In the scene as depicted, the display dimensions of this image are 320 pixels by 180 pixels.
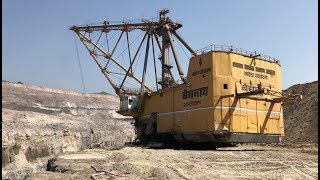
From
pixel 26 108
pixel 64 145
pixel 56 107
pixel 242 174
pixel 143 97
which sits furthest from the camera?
pixel 56 107

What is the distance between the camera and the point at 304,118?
38.5 meters

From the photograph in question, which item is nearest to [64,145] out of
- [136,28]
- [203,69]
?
[136,28]

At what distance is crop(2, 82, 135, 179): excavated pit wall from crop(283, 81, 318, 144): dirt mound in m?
16.5

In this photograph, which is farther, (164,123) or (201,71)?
(164,123)

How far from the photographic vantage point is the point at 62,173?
1209 cm

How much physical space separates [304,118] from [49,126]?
33.7m

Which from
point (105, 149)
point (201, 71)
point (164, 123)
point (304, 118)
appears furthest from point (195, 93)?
point (304, 118)

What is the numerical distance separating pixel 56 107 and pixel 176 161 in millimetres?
59729

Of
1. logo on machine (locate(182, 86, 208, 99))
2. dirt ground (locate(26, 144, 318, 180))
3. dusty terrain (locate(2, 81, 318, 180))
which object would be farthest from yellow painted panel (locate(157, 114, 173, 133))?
dirt ground (locate(26, 144, 318, 180))

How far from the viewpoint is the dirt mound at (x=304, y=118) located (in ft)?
112

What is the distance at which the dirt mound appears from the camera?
112 feet

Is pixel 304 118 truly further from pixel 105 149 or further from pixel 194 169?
pixel 194 169

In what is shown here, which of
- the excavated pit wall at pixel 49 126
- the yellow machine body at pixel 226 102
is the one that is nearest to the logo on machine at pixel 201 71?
the yellow machine body at pixel 226 102

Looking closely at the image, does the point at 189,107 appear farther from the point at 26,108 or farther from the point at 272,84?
the point at 26,108
